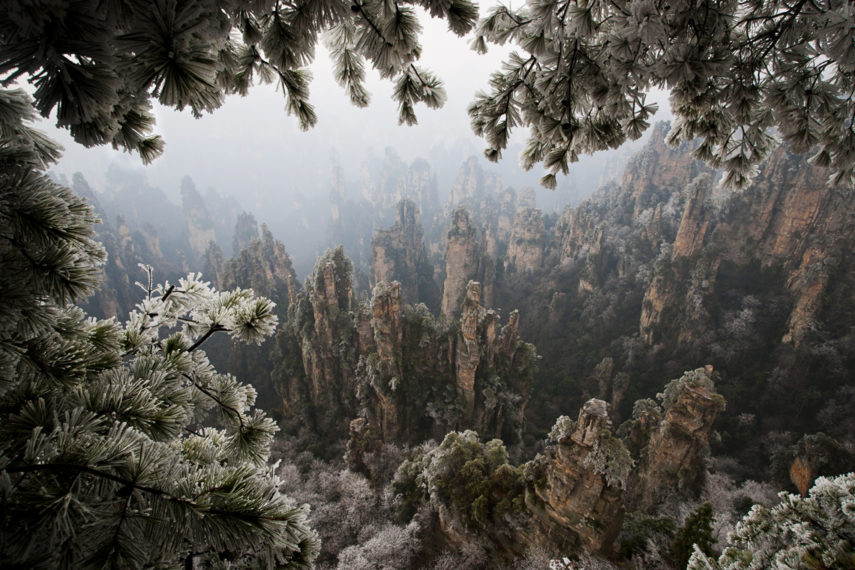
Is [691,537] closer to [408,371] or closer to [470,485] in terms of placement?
[470,485]

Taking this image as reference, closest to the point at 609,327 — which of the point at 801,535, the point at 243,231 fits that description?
the point at 801,535

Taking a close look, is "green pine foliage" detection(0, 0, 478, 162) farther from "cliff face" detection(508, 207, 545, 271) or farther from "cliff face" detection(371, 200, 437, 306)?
"cliff face" detection(508, 207, 545, 271)

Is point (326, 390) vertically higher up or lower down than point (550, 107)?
higher up

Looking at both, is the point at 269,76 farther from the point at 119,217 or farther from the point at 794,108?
the point at 119,217

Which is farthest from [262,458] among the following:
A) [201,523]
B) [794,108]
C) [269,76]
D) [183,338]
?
[794,108]

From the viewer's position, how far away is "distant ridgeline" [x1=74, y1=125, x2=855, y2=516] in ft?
59.3

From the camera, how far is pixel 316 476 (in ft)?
54.5

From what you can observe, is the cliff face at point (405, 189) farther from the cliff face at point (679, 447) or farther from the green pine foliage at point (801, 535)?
the green pine foliage at point (801, 535)

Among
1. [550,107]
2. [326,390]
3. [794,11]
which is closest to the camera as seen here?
[794,11]

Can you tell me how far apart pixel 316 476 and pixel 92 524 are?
18038 mm

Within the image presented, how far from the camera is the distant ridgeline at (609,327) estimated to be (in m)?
18.1

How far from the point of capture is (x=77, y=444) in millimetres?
1177

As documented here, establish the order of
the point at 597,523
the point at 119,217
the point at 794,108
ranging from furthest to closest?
the point at 119,217 < the point at 597,523 < the point at 794,108

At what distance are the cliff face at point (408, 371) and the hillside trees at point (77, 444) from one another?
16.2 meters
